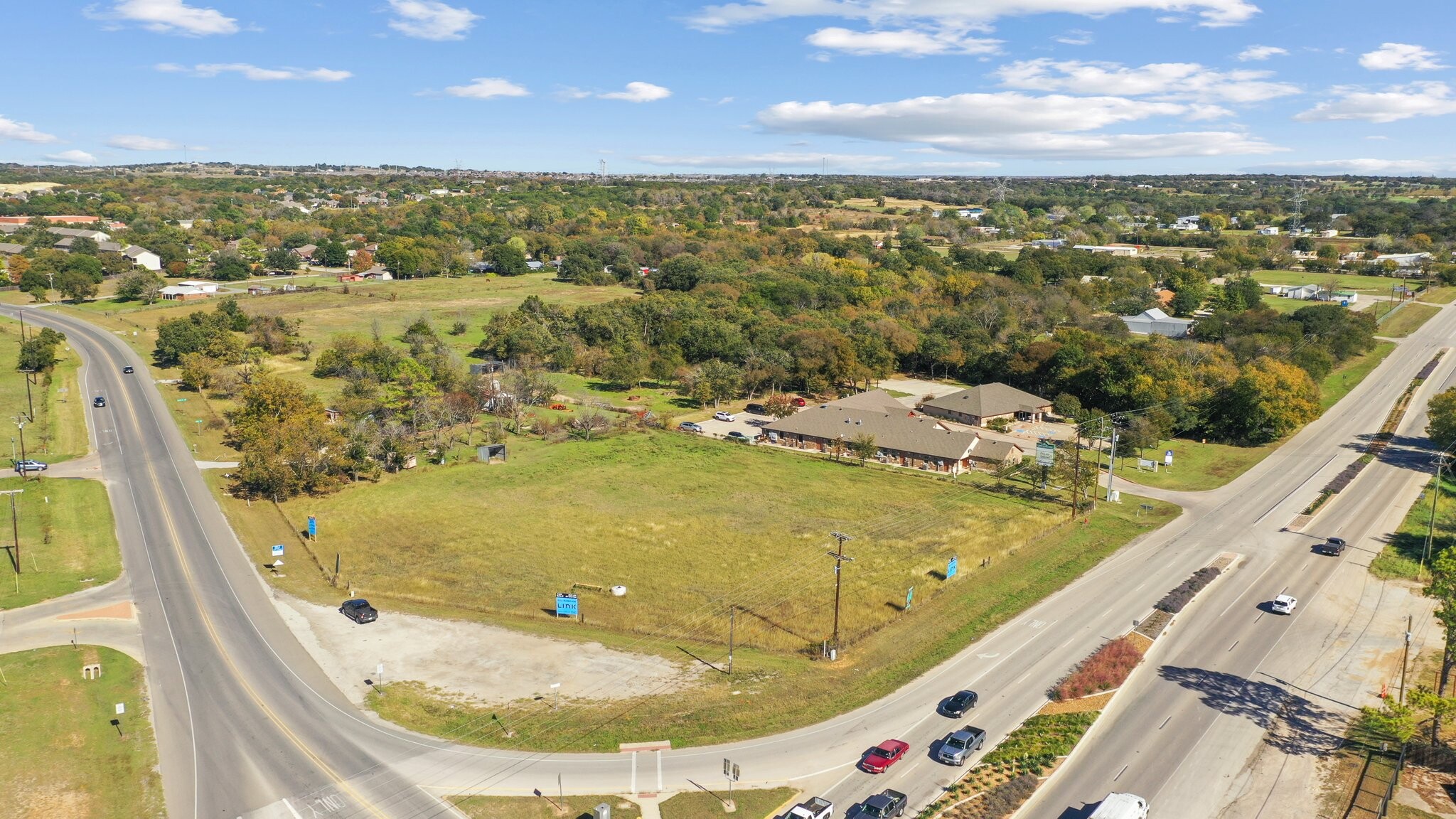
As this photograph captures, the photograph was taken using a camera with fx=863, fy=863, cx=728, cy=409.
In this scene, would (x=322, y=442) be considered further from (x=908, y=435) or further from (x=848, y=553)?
(x=908, y=435)

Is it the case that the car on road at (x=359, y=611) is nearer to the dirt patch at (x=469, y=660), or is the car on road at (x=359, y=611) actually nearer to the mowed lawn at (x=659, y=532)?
the dirt patch at (x=469, y=660)

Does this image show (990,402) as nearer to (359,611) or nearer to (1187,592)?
(1187,592)

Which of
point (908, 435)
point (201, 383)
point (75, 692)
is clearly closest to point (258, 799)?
point (75, 692)

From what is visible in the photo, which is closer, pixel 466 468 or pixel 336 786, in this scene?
pixel 336 786

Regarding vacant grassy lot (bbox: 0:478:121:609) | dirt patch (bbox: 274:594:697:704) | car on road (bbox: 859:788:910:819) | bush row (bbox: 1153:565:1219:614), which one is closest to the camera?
car on road (bbox: 859:788:910:819)

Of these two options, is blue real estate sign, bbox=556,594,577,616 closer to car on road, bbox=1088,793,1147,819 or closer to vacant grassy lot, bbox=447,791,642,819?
vacant grassy lot, bbox=447,791,642,819

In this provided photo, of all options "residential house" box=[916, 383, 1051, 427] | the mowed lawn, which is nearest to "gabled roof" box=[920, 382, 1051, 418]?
"residential house" box=[916, 383, 1051, 427]

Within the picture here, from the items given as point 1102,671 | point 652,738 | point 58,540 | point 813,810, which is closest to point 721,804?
point 813,810
